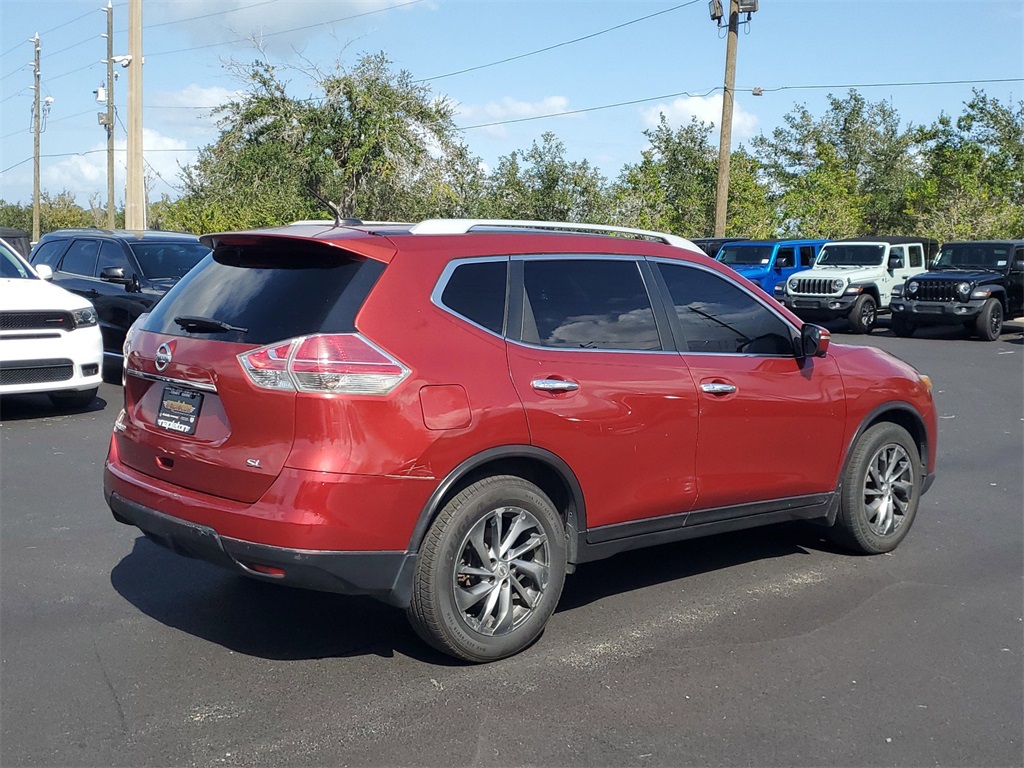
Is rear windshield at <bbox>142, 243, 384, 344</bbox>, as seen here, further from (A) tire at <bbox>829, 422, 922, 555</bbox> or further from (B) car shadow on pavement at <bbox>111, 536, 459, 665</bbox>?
(A) tire at <bbox>829, 422, 922, 555</bbox>

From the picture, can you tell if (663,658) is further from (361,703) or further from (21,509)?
(21,509)

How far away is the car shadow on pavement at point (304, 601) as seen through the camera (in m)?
4.77

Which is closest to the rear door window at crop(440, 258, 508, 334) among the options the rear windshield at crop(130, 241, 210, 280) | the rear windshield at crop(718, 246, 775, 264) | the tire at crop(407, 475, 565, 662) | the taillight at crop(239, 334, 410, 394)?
the taillight at crop(239, 334, 410, 394)

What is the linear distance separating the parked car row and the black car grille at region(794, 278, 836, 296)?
0.02 m

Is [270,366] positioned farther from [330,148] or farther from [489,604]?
[330,148]

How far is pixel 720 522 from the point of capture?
5512 millimetres

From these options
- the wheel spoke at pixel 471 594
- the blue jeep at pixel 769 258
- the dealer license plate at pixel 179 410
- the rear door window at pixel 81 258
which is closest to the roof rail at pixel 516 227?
the dealer license plate at pixel 179 410

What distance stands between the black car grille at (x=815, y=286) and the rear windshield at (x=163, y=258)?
14.7 meters

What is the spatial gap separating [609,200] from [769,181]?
65.8 ft

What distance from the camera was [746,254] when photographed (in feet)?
91.5

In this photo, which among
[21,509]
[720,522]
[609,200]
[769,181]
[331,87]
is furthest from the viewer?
[769,181]

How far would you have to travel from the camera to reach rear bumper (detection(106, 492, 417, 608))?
162 inches

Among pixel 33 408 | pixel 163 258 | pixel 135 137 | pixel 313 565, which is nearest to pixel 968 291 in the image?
pixel 163 258

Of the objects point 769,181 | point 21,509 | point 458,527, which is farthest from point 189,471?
point 769,181
